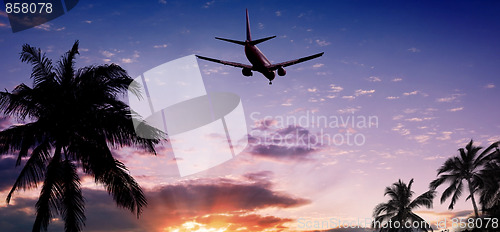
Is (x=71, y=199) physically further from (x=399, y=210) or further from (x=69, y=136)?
(x=399, y=210)

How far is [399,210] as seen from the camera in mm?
54469

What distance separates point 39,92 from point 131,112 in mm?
3604

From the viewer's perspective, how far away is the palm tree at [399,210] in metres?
53.8

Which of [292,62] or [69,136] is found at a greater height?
[292,62]

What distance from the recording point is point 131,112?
15141 mm

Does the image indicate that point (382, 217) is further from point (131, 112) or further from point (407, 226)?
point (131, 112)

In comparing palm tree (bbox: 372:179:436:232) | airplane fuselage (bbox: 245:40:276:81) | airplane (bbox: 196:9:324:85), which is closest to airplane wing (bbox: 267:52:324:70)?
airplane (bbox: 196:9:324:85)

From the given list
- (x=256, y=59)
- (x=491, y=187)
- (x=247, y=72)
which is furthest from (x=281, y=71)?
(x=491, y=187)

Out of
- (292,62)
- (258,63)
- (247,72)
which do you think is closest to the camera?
(292,62)

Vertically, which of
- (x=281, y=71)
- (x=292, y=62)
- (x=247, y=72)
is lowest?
(x=292, y=62)

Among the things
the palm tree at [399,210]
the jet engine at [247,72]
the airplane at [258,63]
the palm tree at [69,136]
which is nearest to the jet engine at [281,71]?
the airplane at [258,63]

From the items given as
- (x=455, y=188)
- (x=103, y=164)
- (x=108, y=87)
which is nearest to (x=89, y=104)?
(x=108, y=87)

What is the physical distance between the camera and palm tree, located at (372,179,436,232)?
5384 cm

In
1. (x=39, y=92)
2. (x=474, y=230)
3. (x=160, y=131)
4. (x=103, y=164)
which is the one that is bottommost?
(x=474, y=230)
